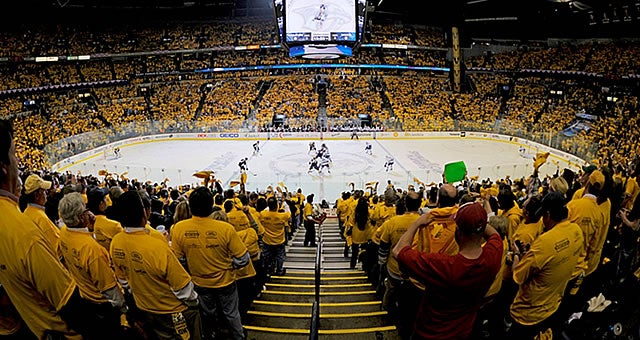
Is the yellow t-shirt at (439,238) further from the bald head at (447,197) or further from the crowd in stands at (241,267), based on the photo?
the bald head at (447,197)

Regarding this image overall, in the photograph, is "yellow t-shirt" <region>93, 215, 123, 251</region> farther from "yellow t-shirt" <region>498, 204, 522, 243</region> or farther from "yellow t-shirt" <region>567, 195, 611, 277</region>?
"yellow t-shirt" <region>567, 195, 611, 277</region>

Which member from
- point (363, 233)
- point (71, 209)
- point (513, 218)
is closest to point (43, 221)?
point (71, 209)

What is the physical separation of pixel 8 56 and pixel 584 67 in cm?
5833

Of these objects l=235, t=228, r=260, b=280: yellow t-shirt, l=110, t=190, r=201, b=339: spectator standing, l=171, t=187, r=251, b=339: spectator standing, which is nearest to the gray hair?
l=110, t=190, r=201, b=339: spectator standing

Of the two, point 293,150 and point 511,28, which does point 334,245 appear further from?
point 511,28

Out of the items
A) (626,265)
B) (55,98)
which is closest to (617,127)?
(626,265)

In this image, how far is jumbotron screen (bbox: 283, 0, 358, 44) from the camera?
21.8m

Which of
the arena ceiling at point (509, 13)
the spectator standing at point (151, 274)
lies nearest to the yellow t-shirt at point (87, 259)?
the spectator standing at point (151, 274)

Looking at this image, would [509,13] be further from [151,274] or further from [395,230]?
[151,274]

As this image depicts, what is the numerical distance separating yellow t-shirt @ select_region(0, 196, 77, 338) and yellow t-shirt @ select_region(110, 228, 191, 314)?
2.32 feet

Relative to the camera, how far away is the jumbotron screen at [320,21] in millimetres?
21812

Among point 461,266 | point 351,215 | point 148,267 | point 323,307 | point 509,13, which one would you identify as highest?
point 509,13

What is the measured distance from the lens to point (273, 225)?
23.2 feet

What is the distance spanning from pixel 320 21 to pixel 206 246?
788 inches
